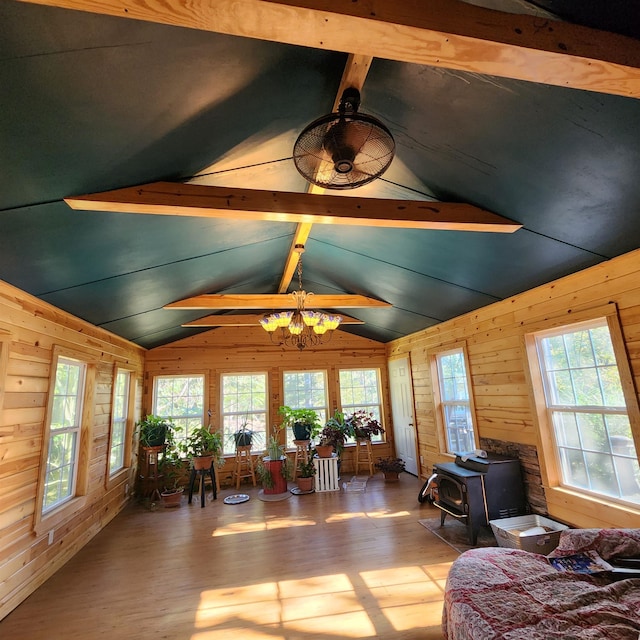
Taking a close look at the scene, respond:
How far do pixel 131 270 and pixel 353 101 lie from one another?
2.33m

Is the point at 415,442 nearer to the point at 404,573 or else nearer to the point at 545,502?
the point at 545,502

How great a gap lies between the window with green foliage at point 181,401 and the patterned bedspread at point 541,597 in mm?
5190

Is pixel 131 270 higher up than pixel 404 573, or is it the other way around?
pixel 131 270

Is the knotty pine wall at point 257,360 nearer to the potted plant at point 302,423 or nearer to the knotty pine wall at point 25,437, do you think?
the potted plant at point 302,423

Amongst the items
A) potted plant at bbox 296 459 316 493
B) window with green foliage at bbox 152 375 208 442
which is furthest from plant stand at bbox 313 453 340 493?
window with green foliage at bbox 152 375 208 442

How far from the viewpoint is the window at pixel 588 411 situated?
110 inches

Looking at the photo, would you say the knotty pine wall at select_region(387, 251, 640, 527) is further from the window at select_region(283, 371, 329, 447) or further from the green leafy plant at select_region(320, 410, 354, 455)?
the window at select_region(283, 371, 329, 447)

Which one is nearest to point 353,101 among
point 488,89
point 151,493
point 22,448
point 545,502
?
point 488,89

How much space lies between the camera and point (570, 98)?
1.61 m

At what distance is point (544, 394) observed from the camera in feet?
11.4

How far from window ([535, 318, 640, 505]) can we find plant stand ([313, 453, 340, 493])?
129 inches

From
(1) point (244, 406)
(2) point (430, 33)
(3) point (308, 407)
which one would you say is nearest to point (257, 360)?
(1) point (244, 406)

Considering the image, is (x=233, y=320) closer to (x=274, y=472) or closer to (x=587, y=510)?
(x=274, y=472)

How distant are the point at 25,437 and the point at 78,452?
3.66ft
